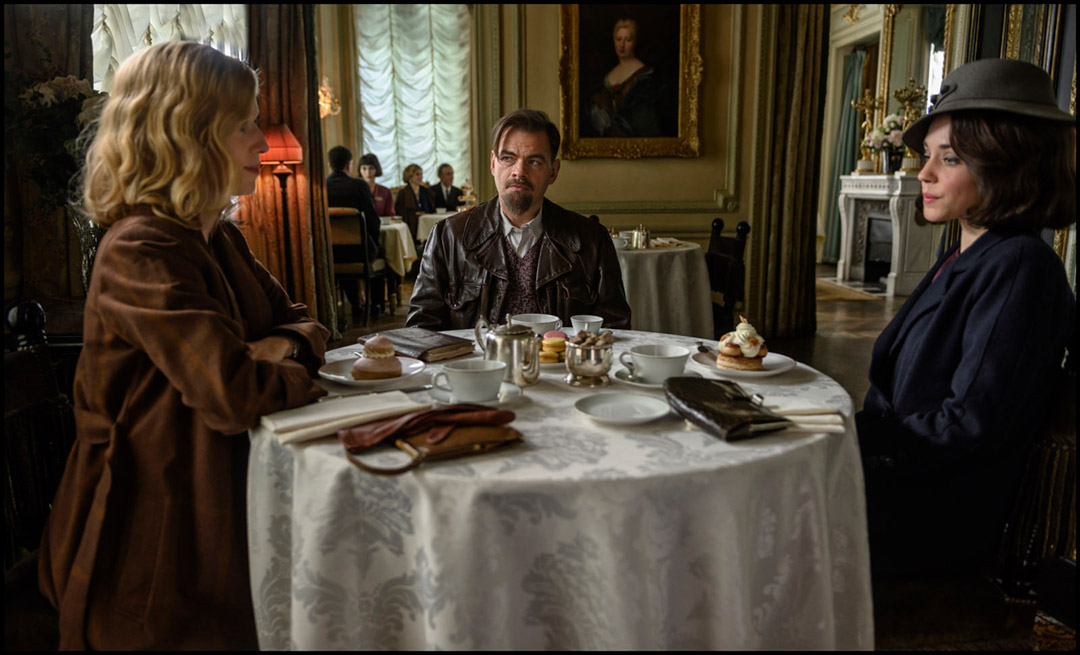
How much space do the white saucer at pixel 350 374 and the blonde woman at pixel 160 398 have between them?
0.13m

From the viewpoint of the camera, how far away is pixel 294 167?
5.43m

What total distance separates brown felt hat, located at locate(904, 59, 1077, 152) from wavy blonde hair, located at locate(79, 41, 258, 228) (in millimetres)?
1456

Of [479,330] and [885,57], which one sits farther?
[885,57]

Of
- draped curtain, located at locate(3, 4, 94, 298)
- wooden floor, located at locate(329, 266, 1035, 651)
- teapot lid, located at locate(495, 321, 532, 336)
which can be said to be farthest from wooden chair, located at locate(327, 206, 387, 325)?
wooden floor, located at locate(329, 266, 1035, 651)

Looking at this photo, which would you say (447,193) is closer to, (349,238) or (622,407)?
(349,238)

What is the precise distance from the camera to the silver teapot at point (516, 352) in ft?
4.92

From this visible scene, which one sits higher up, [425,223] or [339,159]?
[339,159]

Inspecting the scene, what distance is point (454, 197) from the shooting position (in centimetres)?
889

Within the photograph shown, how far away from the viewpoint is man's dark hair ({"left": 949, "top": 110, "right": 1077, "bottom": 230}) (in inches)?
58.6

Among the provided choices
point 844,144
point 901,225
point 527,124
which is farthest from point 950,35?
point 527,124

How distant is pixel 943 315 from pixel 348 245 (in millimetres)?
5168

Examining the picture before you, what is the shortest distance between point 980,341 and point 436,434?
3.39ft

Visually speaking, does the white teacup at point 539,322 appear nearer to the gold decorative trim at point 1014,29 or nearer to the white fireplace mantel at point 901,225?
the gold decorative trim at point 1014,29

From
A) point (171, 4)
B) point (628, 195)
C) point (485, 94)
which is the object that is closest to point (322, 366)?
point (171, 4)
